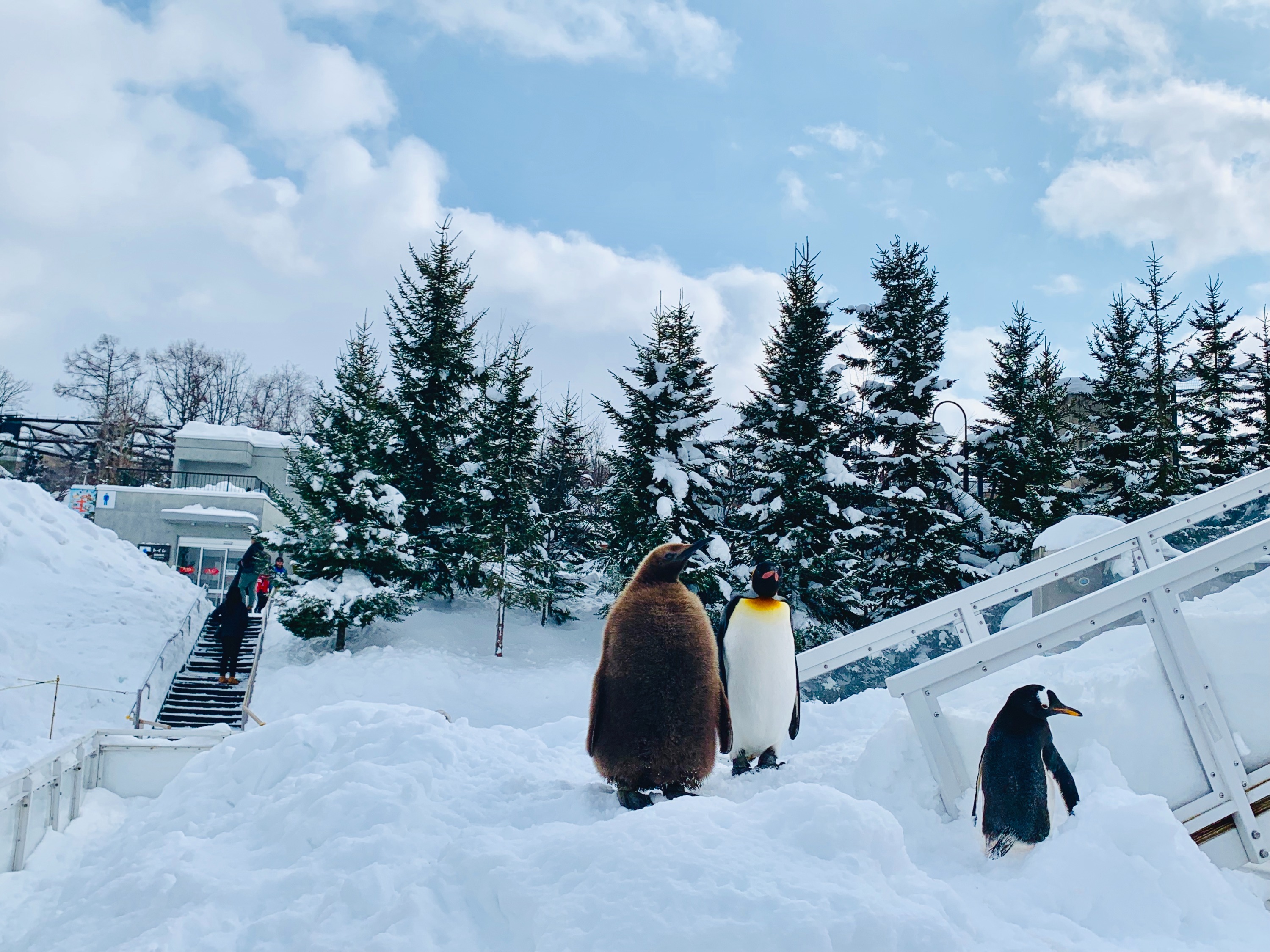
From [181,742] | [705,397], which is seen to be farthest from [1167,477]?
[181,742]

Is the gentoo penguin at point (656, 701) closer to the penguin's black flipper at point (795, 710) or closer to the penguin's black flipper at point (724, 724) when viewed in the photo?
the penguin's black flipper at point (724, 724)

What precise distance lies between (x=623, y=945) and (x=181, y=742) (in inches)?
258

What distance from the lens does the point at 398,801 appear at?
362 cm

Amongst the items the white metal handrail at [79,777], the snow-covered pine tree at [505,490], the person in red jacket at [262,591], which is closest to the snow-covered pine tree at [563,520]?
the snow-covered pine tree at [505,490]

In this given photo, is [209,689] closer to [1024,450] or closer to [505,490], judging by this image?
[505,490]

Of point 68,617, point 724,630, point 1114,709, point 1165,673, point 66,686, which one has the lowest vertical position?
point 1114,709

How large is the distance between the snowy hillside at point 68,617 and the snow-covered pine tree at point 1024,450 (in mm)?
17537

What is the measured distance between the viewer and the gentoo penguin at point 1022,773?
347 cm

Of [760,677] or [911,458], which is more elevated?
[911,458]

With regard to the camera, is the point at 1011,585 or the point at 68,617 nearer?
the point at 1011,585

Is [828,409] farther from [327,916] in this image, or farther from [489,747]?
[327,916]

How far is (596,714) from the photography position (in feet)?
13.3

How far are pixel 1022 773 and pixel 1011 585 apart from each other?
9.06 feet

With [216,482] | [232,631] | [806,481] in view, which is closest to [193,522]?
[216,482]
